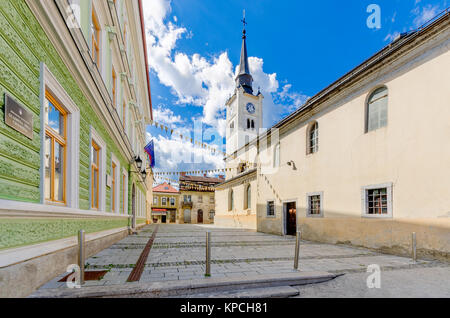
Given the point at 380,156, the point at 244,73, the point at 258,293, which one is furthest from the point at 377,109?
the point at 244,73

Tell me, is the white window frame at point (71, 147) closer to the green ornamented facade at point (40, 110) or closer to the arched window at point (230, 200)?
the green ornamented facade at point (40, 110)

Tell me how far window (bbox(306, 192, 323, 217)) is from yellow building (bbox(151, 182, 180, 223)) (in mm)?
38823

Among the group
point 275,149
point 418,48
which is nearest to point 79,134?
point 418,48

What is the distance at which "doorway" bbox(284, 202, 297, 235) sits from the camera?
12852 mm

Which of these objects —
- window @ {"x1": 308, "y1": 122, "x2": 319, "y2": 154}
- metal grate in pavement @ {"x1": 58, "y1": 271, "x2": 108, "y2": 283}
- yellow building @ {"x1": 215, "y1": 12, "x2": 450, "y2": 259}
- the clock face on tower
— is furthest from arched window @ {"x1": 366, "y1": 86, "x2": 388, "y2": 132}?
the clock face on tower

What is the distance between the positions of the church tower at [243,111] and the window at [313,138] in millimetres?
29967

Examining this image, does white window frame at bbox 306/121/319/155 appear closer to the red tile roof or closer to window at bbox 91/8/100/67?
window at bbox 91/8/100/67

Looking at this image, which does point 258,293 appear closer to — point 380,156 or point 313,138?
point 380,156

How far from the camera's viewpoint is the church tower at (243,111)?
142 ft

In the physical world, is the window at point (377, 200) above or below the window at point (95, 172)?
below

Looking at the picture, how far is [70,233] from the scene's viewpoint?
15.2 ft

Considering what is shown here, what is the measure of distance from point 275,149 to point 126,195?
30.9ft

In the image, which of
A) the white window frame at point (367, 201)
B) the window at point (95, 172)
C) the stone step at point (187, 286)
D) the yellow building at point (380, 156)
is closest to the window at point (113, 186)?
the window at point (95, 172)

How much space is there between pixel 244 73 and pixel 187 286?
47.4m
